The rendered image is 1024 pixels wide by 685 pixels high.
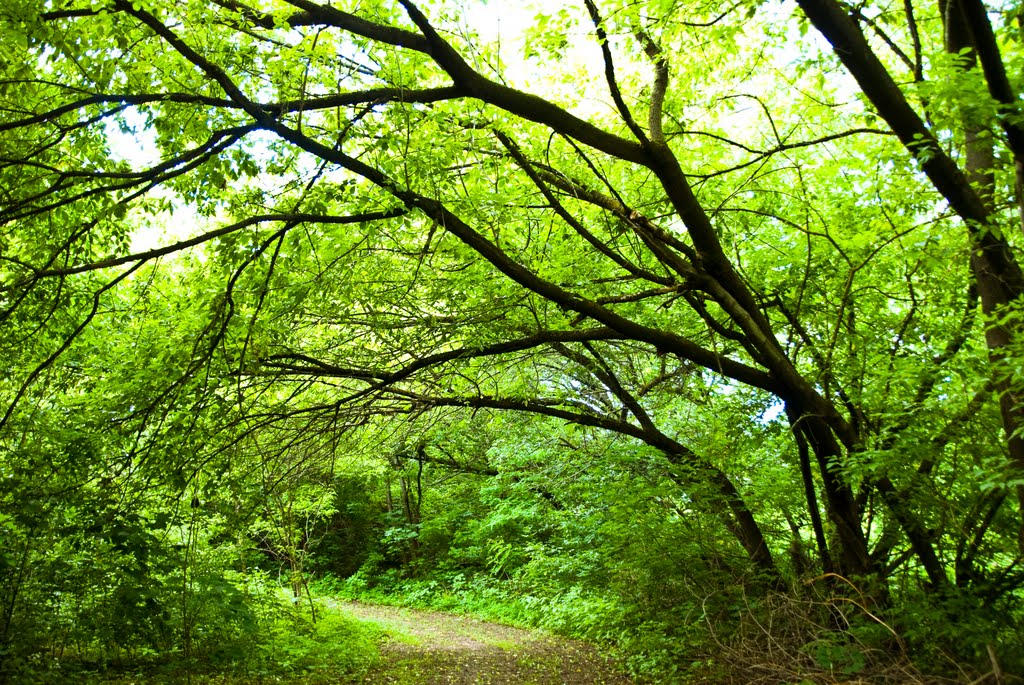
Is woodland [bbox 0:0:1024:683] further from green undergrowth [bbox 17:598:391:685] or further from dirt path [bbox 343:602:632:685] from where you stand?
dirt path [bbox 343:602:632:685]

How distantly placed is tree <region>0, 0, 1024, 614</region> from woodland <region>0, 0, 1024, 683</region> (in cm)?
5

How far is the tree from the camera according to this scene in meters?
4.66

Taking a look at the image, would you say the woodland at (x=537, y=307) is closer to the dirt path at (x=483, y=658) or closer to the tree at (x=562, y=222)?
the tree at (x=562, y=222)

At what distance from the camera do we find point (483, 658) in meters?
10.4

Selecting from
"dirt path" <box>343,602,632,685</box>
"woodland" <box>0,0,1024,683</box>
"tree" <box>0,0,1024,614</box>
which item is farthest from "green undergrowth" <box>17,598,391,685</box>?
"tree" <box>0,0,1024,614</box>

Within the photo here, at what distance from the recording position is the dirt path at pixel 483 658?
8.71 m

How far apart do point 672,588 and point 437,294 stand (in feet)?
14.3

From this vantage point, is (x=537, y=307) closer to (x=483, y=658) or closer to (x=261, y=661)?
(x=261, y=661)

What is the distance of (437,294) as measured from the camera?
716cm

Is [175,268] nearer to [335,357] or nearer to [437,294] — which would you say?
[335,357]

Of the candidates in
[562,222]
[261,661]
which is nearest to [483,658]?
[261,661]

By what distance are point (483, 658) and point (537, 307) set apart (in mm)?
6028

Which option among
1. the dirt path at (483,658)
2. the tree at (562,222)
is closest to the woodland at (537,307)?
the tree at (562,222)

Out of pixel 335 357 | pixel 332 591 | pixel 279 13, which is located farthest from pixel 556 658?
pixel 332 591
